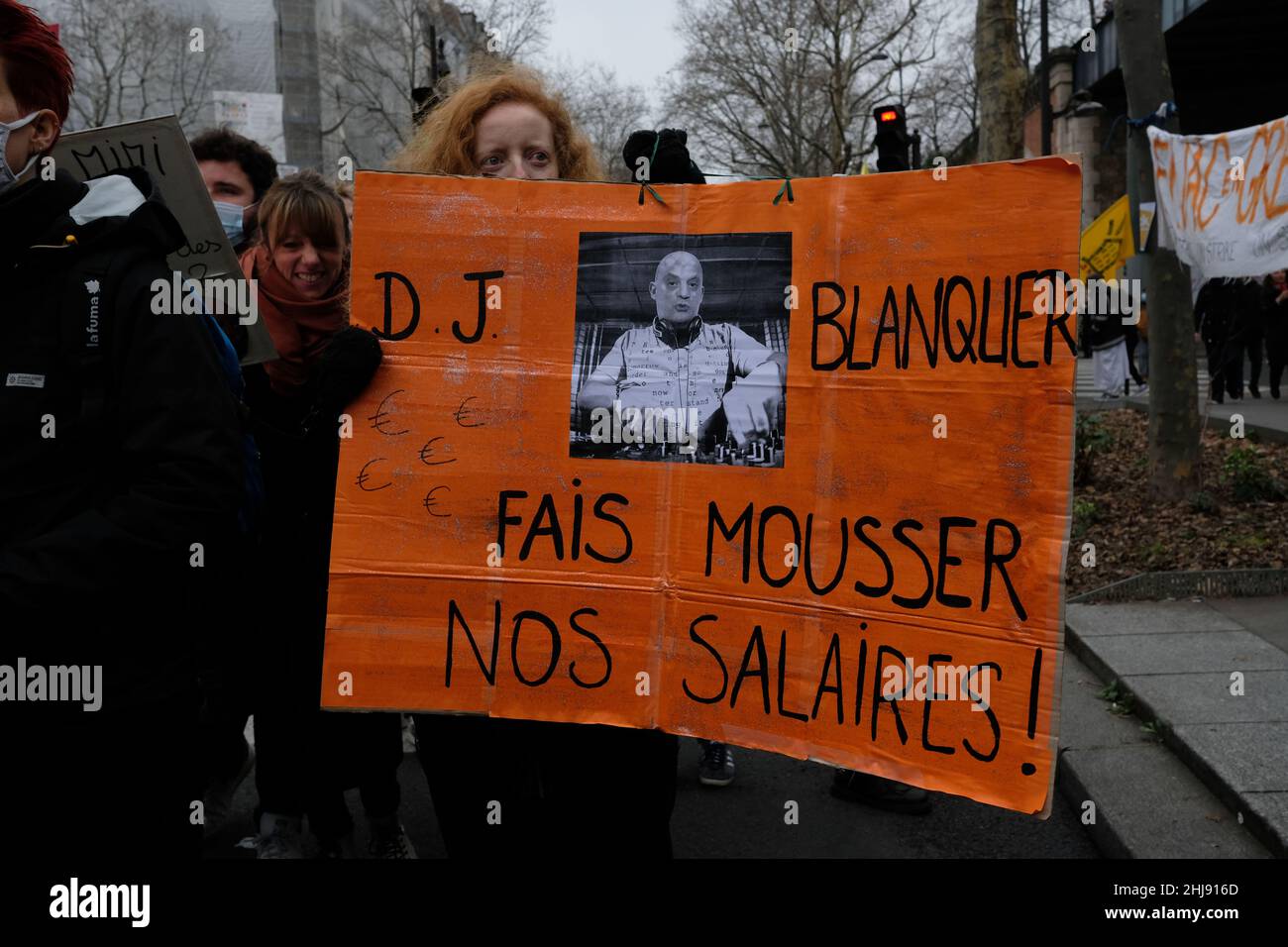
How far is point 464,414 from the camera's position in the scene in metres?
2.39

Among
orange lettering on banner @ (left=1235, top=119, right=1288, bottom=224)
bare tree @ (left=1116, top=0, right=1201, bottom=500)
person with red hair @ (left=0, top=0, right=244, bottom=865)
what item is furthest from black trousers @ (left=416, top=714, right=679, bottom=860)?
bare tree @ (left=1116, top=0, right=1201, bottom=500)

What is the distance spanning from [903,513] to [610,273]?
2.60ft

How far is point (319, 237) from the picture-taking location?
3271 millimetres

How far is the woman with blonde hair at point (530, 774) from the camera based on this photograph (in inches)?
90.3

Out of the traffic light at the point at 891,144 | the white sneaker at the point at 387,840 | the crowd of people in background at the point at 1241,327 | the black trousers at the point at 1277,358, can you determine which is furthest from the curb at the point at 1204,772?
the black trousers at the point at 1277,358

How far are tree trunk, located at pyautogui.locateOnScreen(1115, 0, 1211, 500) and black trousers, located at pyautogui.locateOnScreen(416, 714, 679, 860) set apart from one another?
618cm

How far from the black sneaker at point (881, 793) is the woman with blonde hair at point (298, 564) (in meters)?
1.66

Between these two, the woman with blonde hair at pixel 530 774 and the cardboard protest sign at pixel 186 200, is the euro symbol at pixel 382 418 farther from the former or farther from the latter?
→ the cardboard protest sign at pixel 186 200

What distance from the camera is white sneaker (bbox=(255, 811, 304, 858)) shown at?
3359 millimetres

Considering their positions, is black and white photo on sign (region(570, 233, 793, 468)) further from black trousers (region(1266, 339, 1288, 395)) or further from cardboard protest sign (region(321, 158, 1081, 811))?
black trousers (region(1266, 339, 1288, 395))

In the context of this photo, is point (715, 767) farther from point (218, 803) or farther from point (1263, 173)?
point (1263, 173)
